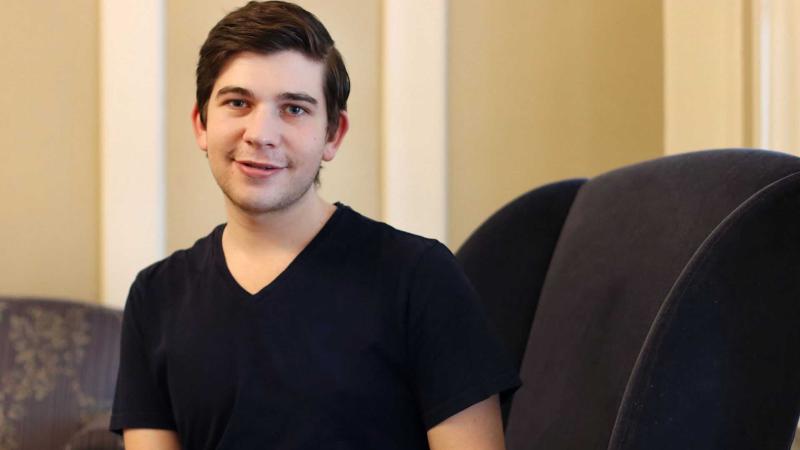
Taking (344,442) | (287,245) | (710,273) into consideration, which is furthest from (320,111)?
(710,273)

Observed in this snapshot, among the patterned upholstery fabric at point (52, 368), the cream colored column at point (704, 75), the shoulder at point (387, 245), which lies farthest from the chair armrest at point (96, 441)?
the cream colored column at point (704, 75)

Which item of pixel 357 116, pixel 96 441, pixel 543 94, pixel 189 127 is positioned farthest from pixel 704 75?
pixel 96 441

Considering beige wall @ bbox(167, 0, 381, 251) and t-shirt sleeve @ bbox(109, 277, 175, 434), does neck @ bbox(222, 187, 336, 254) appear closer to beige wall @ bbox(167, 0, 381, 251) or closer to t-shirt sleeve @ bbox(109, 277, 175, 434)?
t-shirt sleeve @ bbox(109, 277, 175, 434)

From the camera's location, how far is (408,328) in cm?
133

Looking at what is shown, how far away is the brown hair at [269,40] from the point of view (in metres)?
1.35

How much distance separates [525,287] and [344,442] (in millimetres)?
683

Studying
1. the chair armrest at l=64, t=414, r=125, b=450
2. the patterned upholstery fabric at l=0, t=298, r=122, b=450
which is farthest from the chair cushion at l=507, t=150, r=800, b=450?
the patterned upholstery fabric at l=0, t=298, r=122, b=450

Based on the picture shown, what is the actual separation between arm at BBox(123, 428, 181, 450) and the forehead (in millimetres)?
454

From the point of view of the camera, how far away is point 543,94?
2.83 metres

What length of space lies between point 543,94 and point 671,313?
165 cm

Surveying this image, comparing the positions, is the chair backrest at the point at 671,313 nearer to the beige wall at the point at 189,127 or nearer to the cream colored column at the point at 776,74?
the cream colored column at the point at 776,74

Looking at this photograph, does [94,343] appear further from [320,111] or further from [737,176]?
[737,176]

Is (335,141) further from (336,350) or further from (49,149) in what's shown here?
(49,149)

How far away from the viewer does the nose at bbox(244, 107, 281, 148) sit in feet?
4.35
